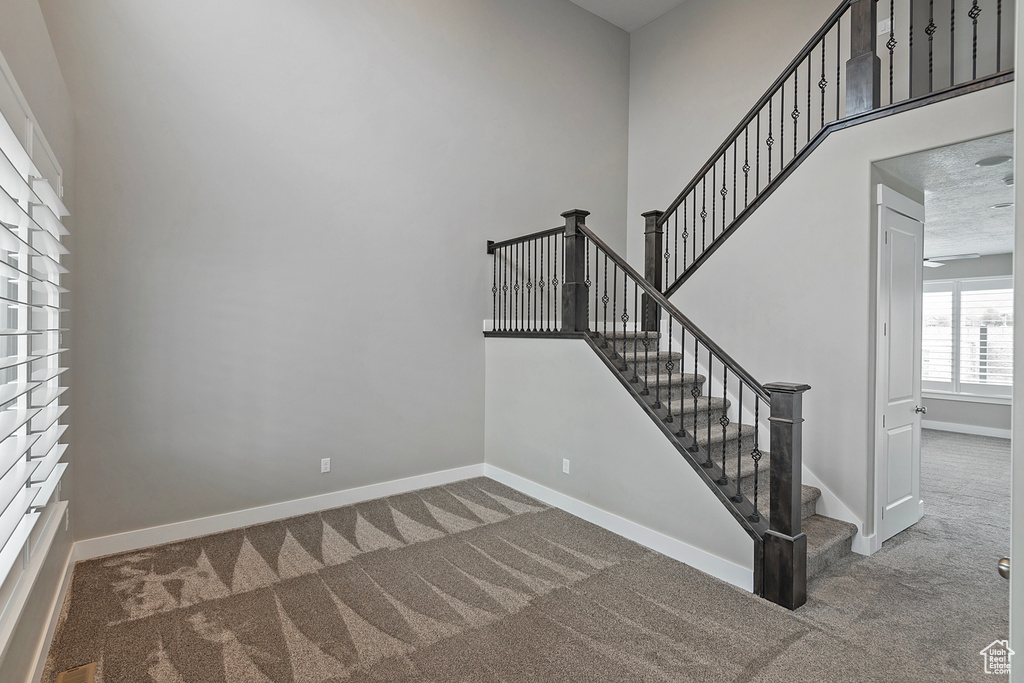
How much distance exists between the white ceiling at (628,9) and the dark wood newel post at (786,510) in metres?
4.91

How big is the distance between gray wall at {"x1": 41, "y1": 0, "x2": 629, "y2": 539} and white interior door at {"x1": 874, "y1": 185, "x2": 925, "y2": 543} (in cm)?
302

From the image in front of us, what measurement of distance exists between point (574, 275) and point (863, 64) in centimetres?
237

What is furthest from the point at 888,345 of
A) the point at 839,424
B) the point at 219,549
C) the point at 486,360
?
the point at 219,549

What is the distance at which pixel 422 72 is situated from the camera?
448 centimetres

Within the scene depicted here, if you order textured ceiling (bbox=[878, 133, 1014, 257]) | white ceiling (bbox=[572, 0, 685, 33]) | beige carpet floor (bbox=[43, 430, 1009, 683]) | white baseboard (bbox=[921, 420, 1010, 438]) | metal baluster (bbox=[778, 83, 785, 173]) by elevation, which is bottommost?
white baseboard (bbox=[921, 420, 1010, 438])

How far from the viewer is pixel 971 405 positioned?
7.75 m

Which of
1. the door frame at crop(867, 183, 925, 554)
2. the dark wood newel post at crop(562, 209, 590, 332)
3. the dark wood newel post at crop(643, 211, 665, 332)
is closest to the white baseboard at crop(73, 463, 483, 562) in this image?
the dark wood newel post at crop(562, 209, 590, 332)

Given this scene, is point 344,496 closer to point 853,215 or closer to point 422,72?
point 422,72

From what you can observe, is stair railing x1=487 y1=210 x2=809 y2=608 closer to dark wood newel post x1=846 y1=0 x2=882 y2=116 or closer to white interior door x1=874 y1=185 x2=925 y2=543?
white interior door x1=874 y1=185 x2=925 y2=543

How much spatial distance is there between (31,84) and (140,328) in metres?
1.50

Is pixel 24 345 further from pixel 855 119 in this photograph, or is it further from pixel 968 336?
pixel 968 336

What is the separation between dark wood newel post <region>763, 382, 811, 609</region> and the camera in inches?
103

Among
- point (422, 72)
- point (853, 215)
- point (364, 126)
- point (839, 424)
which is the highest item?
point (422, 72)

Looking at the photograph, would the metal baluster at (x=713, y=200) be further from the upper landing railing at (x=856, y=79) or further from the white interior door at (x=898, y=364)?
the white interior door at (x=898, y=364)
